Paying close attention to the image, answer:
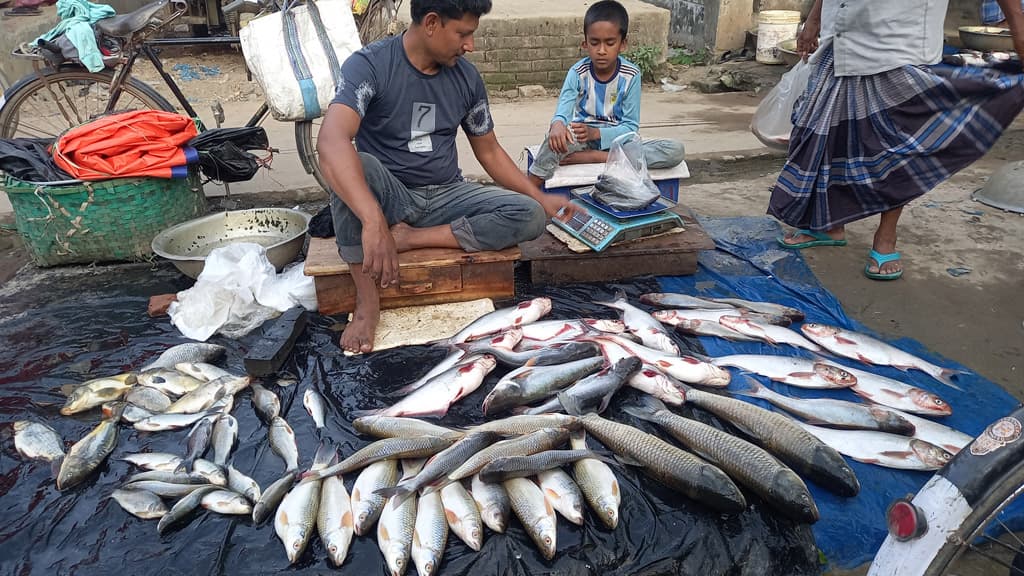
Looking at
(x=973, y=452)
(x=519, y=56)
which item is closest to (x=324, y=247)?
(x=973, y=452)

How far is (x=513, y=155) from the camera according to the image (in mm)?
6621

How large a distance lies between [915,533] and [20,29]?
35.6ft

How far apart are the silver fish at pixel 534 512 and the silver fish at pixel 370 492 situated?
1.13ft

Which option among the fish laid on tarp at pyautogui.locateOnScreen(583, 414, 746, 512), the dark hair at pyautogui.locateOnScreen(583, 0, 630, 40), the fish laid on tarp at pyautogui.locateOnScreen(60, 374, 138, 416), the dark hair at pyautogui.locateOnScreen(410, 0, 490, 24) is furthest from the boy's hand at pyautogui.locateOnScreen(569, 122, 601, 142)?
the fish laid on tarp at pyautogui.locateOnScreen(60, 374, 138, 416)

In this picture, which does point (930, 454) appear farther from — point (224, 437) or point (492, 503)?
point (224, 437)

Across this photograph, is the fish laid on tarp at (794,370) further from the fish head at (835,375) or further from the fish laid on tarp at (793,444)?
the fish laid on tarp at (793,444)

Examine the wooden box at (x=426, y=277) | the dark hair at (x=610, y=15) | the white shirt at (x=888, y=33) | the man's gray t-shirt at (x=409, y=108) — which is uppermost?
the dark hair at (x=610, y=15)

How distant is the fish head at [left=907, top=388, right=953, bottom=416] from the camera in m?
2.62

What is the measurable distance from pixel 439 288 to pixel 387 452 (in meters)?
1.32

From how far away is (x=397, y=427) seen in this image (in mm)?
2510

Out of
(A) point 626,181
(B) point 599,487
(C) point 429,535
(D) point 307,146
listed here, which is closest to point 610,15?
(A) point 626,181

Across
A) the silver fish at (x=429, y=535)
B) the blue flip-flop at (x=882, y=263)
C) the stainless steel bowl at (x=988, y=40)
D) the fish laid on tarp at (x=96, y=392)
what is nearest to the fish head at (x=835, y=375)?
the blue flip-flop at (x=882, y=263)

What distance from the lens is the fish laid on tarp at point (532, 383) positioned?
2643mm

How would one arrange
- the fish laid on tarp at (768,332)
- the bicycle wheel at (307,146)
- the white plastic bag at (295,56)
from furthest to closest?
the bicycle wheel at (307,146) < the white plastic bag at (295,56) < the fish laid on tarp at (768,332)
